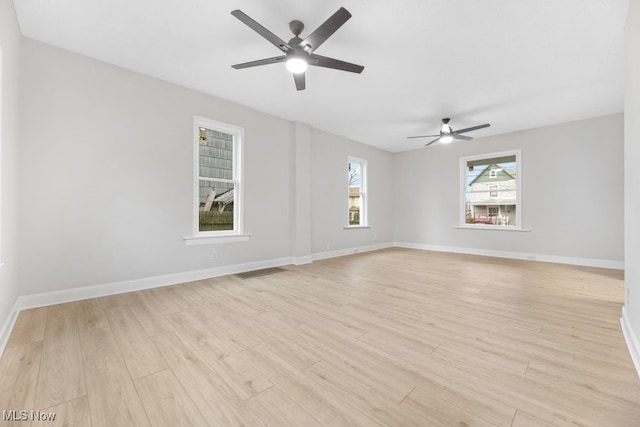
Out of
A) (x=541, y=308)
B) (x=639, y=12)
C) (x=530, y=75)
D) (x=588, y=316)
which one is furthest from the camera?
(x=530, y=75)

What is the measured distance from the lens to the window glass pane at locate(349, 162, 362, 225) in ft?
22.3

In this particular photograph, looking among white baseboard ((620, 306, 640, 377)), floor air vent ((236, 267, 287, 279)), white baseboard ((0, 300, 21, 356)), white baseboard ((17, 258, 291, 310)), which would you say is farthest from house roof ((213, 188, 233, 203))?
white baseboard ((620, 306, 640, 377))

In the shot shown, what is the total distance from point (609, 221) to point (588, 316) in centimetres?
362

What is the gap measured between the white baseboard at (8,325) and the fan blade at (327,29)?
131 inches

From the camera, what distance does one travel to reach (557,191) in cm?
513

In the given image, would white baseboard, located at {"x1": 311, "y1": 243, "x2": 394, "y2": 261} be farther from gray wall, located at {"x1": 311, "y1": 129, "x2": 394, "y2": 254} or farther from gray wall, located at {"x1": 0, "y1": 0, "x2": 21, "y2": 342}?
gray wall, located at {"x1": 0, "y1": 0, "x2": 21, "y2": 342}

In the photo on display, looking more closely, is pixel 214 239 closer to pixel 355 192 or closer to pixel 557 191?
pixel 355 192

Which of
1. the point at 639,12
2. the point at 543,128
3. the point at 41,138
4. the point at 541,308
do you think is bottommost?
the point at 541,308

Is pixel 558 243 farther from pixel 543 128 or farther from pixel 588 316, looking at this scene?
pixel 588 316

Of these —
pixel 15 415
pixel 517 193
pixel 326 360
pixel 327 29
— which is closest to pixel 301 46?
pixel 327 29

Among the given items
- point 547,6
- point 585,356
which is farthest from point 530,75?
point 585,356

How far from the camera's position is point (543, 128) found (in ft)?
17.4

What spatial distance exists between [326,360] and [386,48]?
311 cm

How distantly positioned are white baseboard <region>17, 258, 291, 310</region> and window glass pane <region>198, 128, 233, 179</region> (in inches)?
60.0
